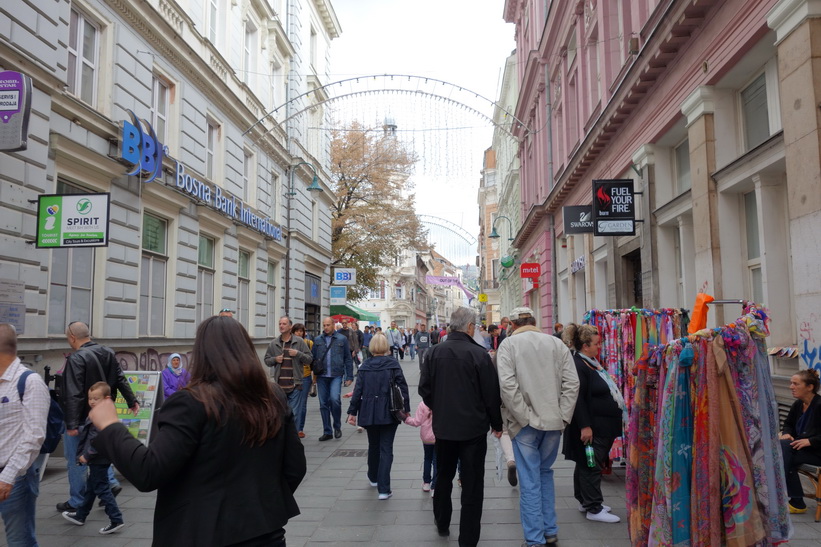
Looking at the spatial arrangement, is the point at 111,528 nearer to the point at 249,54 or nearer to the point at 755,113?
the point at 755,113

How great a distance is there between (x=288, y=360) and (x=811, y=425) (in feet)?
23.0

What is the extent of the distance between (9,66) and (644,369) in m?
8.99

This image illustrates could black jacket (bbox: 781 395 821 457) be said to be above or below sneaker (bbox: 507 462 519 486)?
above

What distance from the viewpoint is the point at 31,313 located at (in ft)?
30.9

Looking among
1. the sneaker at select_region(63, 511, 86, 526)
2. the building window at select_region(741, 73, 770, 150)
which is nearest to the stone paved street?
the sneaker at select_region(63, 511, 86, 526)

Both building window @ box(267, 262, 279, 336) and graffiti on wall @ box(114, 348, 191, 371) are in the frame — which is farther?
building window @ box(267, 262, 279, 336)

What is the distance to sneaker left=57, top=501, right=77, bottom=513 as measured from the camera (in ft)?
20.8

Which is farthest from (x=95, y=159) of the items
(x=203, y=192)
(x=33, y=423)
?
(x=33, y=423)

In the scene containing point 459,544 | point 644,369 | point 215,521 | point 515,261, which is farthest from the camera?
point 515,261

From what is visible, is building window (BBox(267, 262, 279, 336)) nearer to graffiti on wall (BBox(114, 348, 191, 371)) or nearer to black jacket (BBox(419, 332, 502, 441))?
graffiti on wall (BBox(114, 348, 191, 371))

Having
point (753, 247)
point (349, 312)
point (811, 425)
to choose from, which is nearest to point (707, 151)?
point (753, 247)

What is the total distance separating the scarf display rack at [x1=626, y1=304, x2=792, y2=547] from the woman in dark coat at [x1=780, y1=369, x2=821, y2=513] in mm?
2580

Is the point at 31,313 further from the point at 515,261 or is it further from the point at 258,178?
the point at 515,261

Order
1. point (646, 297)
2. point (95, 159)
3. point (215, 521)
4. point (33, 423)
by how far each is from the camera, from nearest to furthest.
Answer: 1. point (215, 521)
2. point (33, 423)
3. point (95, 159)
4. point (646, 297)
